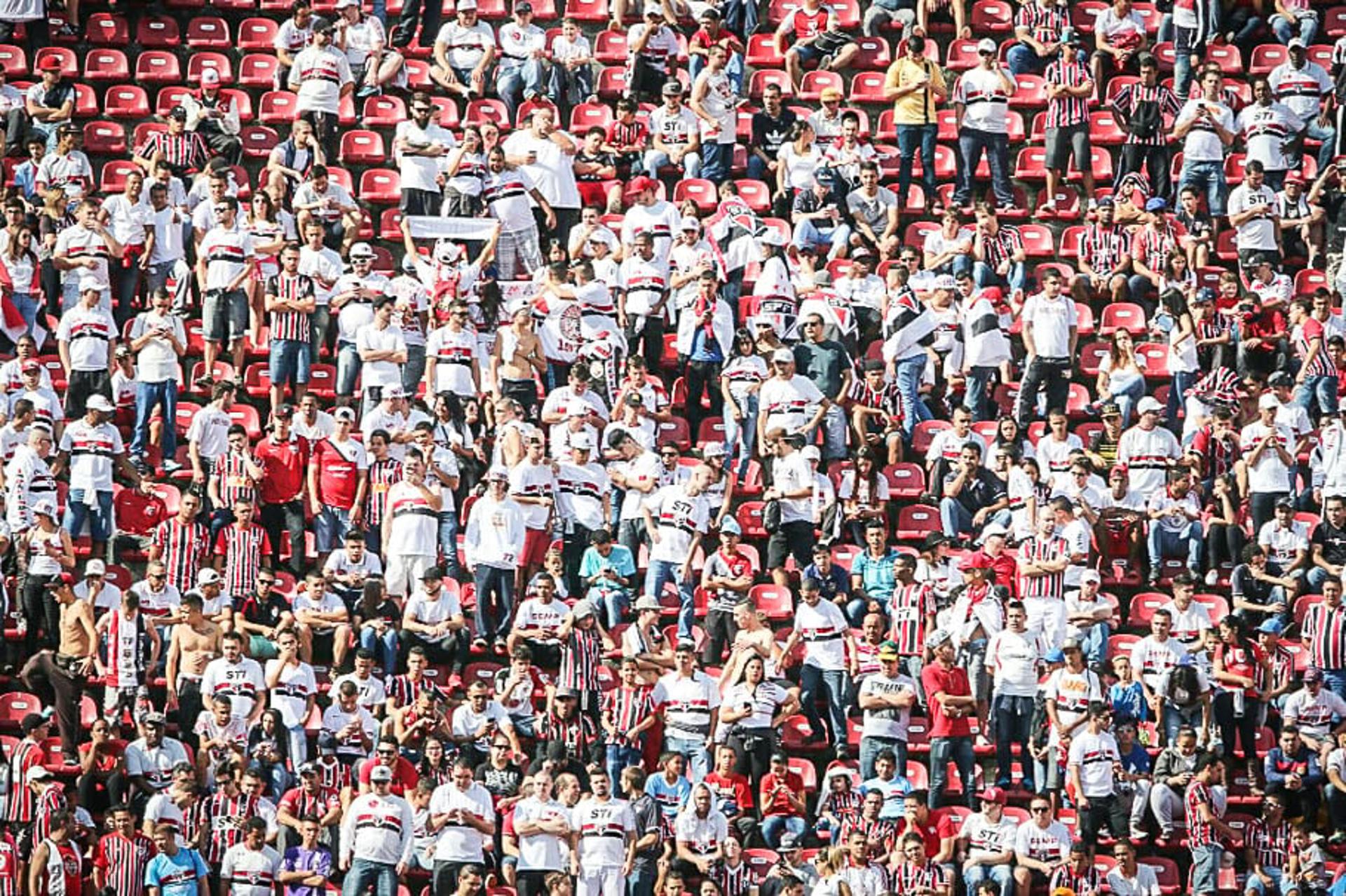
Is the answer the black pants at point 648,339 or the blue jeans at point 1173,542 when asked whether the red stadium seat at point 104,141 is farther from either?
the blue jeans at point 1173,542

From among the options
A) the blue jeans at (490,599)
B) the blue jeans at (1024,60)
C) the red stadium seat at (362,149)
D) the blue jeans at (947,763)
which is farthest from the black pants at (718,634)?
the blue jeans at (1024,60)

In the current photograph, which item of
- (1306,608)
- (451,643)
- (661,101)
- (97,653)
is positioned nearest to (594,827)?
(451,643)

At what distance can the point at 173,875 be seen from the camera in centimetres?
2080

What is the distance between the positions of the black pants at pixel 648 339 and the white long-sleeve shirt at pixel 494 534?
2.67 meters

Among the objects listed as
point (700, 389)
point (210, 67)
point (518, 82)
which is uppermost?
point (518, 82)

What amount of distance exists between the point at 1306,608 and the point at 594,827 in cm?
637

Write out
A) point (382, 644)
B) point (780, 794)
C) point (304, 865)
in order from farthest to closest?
point (382, 644) < point (780, 794) < point (304, 865)

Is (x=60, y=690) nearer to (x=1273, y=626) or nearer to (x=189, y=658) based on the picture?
(x=189, y=658)

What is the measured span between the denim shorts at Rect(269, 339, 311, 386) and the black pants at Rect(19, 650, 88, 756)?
3.50 meters

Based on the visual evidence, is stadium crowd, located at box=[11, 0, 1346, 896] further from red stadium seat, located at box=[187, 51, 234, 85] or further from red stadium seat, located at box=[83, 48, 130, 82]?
red stadium seat, located at box=[187, 51, 234, 85]

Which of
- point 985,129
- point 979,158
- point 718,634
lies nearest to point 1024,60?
point 985,129

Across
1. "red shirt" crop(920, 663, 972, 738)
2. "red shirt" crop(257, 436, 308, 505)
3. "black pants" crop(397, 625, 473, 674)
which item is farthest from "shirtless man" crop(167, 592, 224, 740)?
"red shirt" crop(920, 663, 972, 738)

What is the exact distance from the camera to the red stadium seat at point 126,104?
27234 mm

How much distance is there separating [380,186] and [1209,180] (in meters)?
7.78
